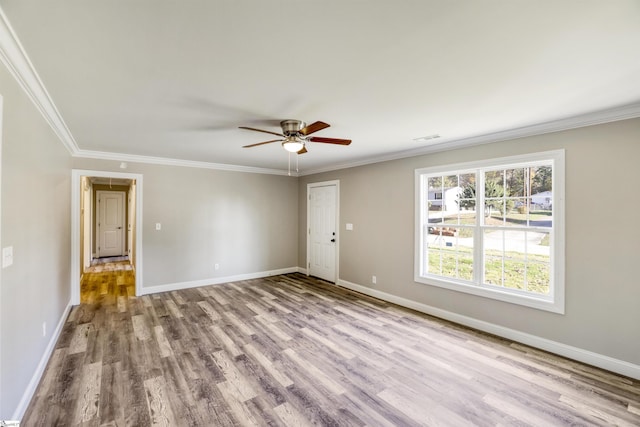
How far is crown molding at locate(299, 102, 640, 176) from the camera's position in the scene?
2512mm

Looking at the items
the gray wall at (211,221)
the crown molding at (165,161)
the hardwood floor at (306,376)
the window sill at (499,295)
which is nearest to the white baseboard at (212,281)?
the gray wall at (211,221)

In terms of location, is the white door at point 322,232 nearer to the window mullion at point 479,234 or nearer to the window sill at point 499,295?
the window sill at point 499,295

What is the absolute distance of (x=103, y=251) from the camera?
8492mm

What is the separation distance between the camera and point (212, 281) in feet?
18.2

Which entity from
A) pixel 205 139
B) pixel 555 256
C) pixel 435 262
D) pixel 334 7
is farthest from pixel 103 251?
pixel 555 256

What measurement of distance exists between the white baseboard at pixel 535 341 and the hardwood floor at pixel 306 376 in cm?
9

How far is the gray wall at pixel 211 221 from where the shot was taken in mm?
4930

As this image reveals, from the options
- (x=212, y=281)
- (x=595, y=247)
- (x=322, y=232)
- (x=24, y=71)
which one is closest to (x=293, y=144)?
(x=24, y=71)

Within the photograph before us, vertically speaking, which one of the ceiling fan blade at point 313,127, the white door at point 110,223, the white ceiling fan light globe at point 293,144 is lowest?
the white door at point 110,223

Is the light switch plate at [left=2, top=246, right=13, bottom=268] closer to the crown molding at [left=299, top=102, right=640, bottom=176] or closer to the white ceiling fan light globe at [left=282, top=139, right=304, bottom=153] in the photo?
the white ceiling fan light globe at [left=282, top=139, right=304, bottom=153]

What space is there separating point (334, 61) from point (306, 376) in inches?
101

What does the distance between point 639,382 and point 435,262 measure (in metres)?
2.13

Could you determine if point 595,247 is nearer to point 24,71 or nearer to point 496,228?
point 496,228

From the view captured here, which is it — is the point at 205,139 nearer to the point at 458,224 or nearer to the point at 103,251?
the point at 458,224
